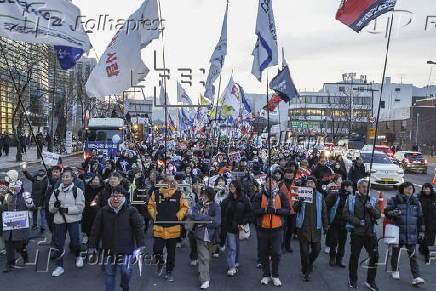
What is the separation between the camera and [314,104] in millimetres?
101938

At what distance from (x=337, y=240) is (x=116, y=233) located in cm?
415

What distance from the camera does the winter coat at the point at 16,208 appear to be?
23.4ft

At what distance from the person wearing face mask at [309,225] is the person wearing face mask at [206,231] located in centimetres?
128

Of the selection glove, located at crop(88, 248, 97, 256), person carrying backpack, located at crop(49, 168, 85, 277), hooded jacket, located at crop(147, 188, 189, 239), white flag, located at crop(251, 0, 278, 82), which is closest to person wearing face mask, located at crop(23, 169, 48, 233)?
person carrying backpack, located at crop(49, 168, 85, 277)

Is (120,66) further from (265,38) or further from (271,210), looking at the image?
(265,38)

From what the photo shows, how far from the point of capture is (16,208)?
7.30m

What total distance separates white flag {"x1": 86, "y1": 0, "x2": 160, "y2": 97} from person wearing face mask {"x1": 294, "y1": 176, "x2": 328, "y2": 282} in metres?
3.60

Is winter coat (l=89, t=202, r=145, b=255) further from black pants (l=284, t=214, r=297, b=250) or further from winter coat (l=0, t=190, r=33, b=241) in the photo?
black pants (l=284, t=214, r=297, b=250)

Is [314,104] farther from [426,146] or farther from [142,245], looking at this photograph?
[142,245]

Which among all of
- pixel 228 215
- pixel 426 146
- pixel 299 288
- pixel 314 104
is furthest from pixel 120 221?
pixel 314 104

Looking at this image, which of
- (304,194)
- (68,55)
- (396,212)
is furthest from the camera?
(68,55)

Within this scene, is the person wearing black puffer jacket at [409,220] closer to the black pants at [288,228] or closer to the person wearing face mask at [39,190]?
the black pants at [288,228]

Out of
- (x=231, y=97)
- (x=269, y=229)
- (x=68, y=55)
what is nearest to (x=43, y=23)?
(x=68, y=55)

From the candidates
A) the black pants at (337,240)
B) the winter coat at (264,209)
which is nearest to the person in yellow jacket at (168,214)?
the winter coat at (264,209)
